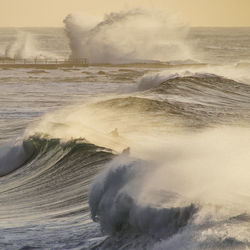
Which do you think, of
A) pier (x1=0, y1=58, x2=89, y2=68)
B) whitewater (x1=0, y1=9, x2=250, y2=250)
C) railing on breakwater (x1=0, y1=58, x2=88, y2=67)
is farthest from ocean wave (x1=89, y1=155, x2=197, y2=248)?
railing on breakwater (x1=0, y1=58, x2=88, y2=67)

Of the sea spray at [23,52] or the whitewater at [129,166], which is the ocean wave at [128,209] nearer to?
the whitewater at [129,166]

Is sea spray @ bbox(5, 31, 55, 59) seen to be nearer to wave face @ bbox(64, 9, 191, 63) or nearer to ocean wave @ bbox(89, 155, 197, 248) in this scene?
wave face @ bbox(64, 9, 191, 63)

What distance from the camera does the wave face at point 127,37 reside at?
218 ft

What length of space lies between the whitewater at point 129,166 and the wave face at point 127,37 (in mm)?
24740

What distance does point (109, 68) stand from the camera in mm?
56562

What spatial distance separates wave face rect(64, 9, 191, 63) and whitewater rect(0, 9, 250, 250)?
24740 mm

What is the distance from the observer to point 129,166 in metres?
11.7

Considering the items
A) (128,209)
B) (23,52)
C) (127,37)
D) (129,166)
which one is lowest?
(23,52)

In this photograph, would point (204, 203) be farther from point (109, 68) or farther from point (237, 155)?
point (109, 68)

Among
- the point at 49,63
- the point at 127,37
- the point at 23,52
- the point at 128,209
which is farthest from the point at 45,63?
the point at 128,209

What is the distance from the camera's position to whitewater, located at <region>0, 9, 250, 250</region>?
9.51 meters

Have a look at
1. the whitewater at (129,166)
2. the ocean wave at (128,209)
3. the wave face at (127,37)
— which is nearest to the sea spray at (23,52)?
the wave face at (127,37)

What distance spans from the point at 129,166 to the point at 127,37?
189 ft

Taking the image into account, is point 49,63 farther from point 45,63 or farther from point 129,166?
point 129,166
